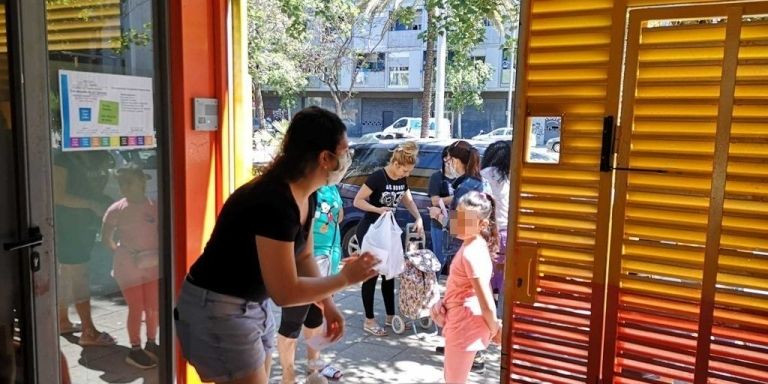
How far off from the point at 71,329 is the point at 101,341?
25 centimetres

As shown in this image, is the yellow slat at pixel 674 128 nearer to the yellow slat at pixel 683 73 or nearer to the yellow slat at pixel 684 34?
the yellow slat at pixel 683 73

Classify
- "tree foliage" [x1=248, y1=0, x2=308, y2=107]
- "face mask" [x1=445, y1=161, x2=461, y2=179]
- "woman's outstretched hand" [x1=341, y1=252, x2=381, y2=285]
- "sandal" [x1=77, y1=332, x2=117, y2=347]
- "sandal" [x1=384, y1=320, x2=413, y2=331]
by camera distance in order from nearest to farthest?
1. "woman's outstretched hand" [x1=341, y1=252, x2=381, y2=285]
2. "sandal" [x1=77, y1=332, x2=117, y2=347]
3. "sandal" [x1=384, y1=320, x2=413, y2=331]
4. "face mask" [x1=445, y1=161, x2=461, y2=179]
5. "tree foliage" [x1=248, y1=0, x2=308, y2=107]

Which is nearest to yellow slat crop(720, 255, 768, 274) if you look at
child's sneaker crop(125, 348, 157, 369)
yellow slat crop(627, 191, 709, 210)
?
→ yellow slat crop(627, 191, 709, 210)

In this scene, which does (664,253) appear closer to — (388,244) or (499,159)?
(388,244)

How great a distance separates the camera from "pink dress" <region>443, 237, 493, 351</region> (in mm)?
3297

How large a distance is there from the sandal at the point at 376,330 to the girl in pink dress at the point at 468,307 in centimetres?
194

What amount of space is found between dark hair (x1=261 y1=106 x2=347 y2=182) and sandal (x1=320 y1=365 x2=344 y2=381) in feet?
8.42

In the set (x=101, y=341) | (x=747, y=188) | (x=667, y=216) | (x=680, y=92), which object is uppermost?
(x=680, y=92)

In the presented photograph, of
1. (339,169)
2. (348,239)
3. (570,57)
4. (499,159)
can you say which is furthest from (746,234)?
(348,239)

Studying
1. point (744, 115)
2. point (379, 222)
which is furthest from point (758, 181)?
point (379, 222)

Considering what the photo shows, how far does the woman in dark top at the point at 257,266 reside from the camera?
2.10 m

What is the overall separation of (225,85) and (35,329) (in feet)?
5.39

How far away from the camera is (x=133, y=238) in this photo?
3109 mm

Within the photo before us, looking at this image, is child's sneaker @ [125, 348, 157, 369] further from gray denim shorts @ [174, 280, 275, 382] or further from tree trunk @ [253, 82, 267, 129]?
tree trunk @ [253, 82, 267, 129]
